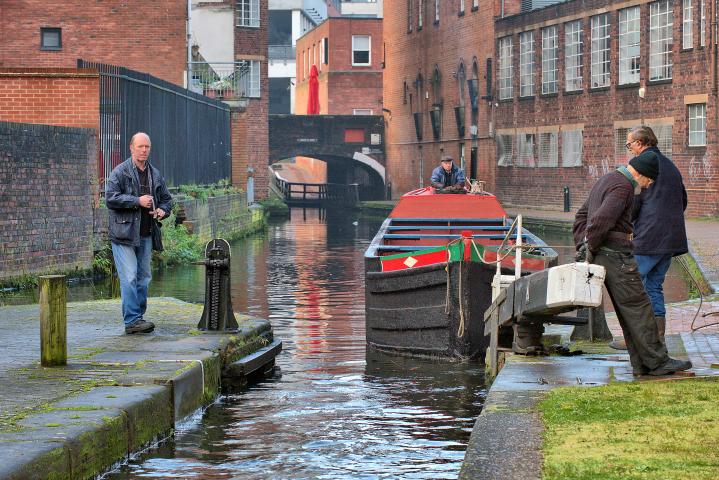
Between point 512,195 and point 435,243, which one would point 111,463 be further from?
point 512,195

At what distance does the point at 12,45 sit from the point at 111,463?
1393 inches

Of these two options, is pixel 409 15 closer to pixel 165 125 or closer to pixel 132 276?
pixel 165 125

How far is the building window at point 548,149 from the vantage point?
151 ft

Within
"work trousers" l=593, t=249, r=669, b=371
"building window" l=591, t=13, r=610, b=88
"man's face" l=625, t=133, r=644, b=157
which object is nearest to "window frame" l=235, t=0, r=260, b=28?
"building window" l=591, t=13, r=610, b=88

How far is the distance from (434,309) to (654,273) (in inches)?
133

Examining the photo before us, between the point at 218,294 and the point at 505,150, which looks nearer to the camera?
the point at 218,294

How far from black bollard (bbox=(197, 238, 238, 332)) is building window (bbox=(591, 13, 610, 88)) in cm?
3240

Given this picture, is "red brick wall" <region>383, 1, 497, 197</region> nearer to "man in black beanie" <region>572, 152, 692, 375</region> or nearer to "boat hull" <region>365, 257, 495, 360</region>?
"boat hull" <region>365, 257, 495, 360</region>

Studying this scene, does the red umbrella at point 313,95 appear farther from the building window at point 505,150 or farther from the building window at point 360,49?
A: the building window at point 505,150

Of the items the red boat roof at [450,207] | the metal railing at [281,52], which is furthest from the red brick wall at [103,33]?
the metal railing at [281,52]

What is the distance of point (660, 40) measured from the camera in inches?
1527

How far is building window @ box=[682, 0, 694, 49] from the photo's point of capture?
3662 centimetres

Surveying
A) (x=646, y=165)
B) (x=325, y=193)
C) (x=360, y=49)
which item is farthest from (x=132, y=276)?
(x=360, y=49)

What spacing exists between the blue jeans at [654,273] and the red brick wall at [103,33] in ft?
101
